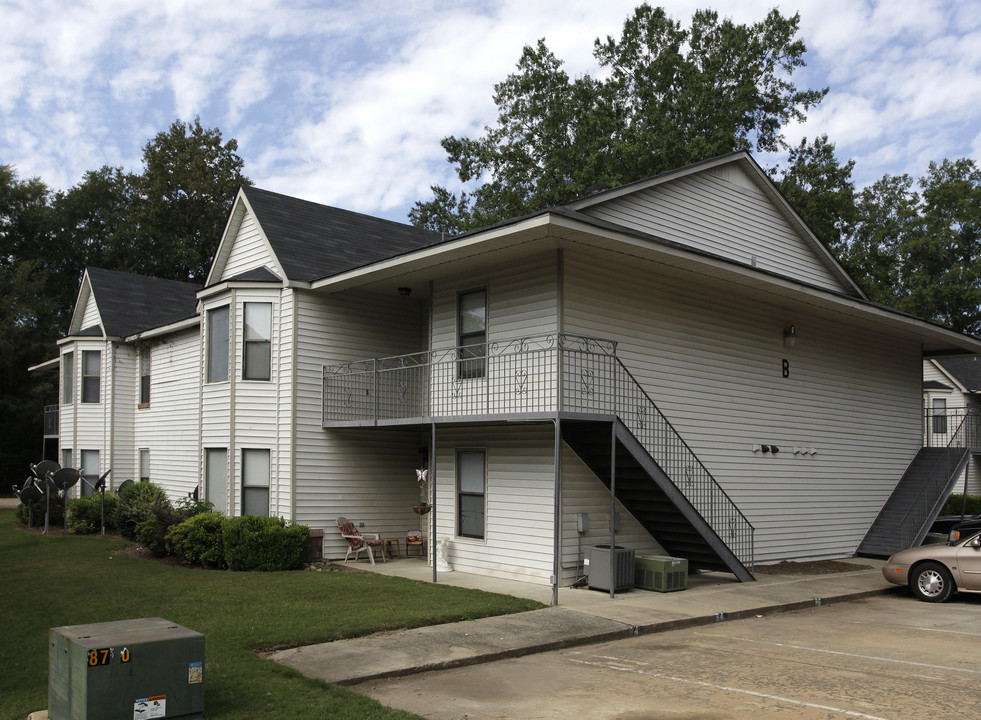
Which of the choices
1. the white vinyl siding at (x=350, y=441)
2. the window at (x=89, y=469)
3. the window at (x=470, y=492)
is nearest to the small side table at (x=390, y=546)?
the white vinyl siding at (x=350, y=441)

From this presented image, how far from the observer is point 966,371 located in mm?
39156

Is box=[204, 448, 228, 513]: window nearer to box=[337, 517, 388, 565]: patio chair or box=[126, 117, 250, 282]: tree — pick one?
box=[337, 517, 388, 565]: patio chair

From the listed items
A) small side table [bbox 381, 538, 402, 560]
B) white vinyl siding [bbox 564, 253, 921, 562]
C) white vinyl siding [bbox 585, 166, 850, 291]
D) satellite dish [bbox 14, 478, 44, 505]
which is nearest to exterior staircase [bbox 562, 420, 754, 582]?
white vinyl siding [bbox 564, 253, 921, 562]

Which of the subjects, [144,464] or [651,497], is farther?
[144,464]

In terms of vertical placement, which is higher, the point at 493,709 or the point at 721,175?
the point at 721,175

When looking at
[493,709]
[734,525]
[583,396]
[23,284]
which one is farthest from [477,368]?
[23,284]

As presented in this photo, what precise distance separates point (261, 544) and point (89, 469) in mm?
13239

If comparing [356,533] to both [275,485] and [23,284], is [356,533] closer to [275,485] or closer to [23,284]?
[275,485]

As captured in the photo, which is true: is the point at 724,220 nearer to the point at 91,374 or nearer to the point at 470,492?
the point at 470,492

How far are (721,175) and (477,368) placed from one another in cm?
723

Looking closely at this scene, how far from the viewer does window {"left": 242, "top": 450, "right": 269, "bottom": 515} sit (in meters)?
17.2

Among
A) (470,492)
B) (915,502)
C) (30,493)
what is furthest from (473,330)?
(30,493)

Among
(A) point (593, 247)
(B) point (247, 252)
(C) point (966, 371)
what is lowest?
(C) point (966, 371)

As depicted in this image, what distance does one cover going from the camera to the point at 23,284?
4019 cm
